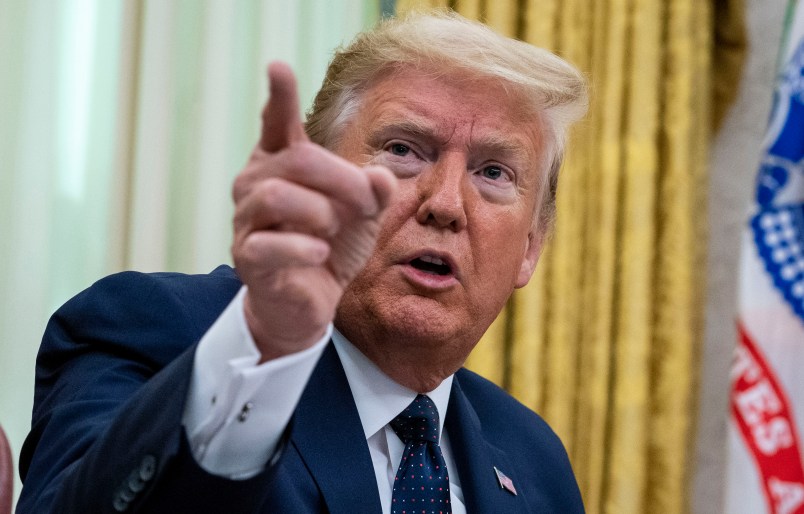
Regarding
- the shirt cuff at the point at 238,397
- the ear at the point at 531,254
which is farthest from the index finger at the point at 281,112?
the ear at the point at 531,254

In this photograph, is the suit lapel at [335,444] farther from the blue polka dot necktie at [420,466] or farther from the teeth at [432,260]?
the teeth at [432,260]

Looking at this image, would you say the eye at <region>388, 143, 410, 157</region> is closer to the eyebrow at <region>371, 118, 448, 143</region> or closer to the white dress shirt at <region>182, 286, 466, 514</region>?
the eyebrow at <region>371, 118, 448, 143</region>

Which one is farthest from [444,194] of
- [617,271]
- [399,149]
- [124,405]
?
[617,271]

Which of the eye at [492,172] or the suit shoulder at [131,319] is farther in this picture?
the eye at [492,172]

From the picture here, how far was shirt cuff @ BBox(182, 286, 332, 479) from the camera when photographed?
95 cm

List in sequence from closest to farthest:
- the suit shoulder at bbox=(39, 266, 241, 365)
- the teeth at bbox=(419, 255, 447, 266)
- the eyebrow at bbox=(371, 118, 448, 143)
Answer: the suit shoulder at bbox=(39, 266, 241, 365) < the teeth at bbox=(419, 255, 447, 266) < the eyebrow at bbox=(371, 118, 448, 143)

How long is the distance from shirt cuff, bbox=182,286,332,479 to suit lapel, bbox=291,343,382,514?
410mm

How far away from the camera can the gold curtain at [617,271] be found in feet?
10.4

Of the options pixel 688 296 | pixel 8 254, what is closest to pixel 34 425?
pixel 8 254

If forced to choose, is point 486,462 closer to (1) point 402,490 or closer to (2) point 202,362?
(1) point 402,490

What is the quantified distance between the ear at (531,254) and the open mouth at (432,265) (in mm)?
350

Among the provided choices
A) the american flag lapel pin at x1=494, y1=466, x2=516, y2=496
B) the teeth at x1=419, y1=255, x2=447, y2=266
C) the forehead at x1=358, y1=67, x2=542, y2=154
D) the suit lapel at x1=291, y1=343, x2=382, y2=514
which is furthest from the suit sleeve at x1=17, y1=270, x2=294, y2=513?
the american flag lapel pin at x1=494, y1=466, x2=516, y2=496

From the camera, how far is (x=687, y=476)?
11.0ft

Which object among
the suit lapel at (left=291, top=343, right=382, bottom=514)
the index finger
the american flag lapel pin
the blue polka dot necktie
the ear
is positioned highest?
the index finger
